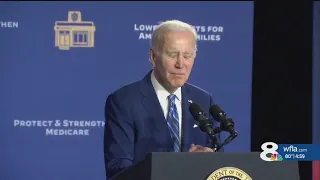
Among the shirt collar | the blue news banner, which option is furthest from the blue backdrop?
the blue news banner

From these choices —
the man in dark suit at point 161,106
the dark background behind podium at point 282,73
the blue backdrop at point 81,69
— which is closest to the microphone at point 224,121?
the man in dark suit at point 161,106

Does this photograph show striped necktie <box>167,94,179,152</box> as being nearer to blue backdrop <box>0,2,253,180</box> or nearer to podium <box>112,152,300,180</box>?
podium <box>112,152,300,180</box>

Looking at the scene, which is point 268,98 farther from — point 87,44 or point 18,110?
point 18,110

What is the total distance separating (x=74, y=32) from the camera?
4.32 m

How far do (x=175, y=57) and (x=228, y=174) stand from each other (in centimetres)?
96

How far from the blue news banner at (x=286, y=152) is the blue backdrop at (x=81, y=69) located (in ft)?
6.99

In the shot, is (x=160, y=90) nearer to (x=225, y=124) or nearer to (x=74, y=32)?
(x=225, y=124)

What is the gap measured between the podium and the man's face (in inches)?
35.3

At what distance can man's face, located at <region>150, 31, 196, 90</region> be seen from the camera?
2904 millimetres

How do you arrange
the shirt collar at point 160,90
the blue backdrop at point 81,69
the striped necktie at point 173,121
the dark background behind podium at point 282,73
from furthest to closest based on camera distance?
the dark background behind podium at point 282,73 → the blue backdrop at point 81,69 → the shirt collar at point 160,90 → the striped necktie at point 173,121

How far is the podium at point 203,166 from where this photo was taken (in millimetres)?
2053

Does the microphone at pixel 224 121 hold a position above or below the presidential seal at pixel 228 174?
above

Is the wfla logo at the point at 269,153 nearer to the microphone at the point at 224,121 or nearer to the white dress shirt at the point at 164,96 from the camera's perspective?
the microphone at the point at 224,121

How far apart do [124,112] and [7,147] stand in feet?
5.41
